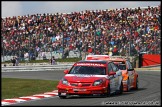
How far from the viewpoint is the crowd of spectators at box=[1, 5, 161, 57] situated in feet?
128

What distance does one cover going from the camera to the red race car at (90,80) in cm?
1536

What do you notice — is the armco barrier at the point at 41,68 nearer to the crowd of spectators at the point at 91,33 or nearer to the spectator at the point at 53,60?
the spectator at the point at 53,60

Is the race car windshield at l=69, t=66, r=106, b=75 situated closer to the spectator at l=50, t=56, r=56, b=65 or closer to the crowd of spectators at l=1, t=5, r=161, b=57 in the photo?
the crowd of spectators at l=1, t=5, r=161, b=57

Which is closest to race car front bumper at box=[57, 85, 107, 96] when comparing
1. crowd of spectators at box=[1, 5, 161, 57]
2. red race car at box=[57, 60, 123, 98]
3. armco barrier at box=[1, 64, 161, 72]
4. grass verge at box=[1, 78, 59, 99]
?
red race car at box=[57, 60, 123, 98]

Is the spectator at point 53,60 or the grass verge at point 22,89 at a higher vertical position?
the spectator at point 53,60

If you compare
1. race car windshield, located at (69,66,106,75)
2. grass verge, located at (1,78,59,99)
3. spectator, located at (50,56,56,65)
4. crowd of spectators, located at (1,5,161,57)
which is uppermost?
crowd of spectators, located at (1,5,161,57)

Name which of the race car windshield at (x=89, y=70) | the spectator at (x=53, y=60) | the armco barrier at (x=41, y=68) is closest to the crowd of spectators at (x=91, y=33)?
the spectator at (x=53, y=60)

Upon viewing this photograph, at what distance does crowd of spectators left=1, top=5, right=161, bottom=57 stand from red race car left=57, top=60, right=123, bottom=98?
69.1ft

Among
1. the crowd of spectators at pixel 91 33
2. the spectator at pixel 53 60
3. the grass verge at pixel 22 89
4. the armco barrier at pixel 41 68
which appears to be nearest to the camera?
the grass verge at pixel 22 89

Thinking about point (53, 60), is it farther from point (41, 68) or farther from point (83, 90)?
point (83, 90)

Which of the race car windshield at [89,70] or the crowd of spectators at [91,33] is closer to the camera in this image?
the race car windshield at [89,70]

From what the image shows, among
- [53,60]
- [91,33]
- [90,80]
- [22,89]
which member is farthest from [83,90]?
[53,60]

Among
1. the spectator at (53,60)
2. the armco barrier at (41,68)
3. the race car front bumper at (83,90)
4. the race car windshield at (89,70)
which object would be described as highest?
the race car windshield at (89,70)

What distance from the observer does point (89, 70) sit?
653 inches
